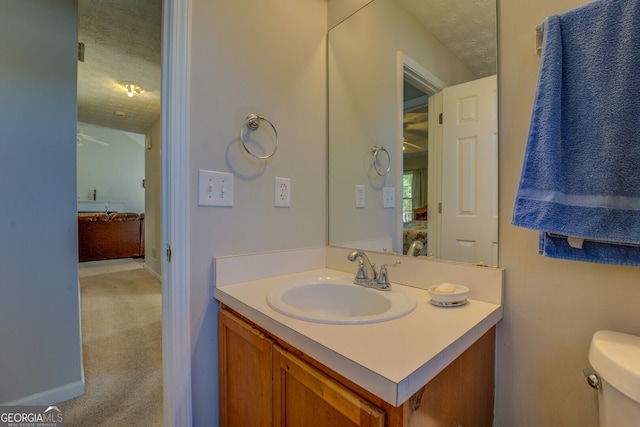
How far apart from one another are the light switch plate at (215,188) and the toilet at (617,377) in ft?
3.51

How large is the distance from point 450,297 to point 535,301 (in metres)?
0.22

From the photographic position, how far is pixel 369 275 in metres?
1.06

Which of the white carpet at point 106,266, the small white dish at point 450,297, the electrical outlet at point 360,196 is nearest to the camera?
the small white dish at point 450,297

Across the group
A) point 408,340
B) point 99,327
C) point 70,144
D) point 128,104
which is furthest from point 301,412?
point 128,104

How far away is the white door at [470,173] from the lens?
0.85 m

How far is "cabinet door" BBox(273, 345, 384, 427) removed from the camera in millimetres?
522

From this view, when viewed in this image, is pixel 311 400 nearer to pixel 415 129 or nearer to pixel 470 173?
pixel 470 173

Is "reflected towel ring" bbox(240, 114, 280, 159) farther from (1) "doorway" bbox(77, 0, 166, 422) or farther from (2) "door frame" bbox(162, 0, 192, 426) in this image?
(1) "doorway" bbox(77, 0, 166, 422)

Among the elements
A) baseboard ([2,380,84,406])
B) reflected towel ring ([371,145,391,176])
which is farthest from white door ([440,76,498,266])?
baseboard ([2,380,84,406])

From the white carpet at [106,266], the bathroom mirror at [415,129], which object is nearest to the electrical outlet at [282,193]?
the bathroom mirror at [415,129]

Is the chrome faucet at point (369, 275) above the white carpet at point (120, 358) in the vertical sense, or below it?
above

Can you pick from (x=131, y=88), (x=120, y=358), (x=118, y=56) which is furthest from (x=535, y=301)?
(x=131, y=88)

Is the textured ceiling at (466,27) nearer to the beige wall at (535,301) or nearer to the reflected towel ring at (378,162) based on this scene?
the beige wall at (535,301)

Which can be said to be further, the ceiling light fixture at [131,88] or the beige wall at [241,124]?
the ceiling light fixture at [131,88]
